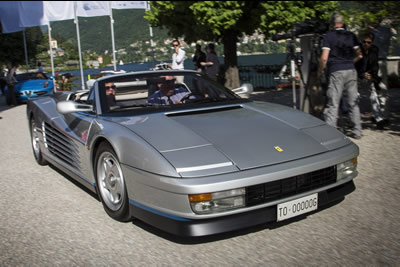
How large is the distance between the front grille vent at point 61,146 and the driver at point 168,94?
0.96 metres

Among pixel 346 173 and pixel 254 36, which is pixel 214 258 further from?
pixel 254 36

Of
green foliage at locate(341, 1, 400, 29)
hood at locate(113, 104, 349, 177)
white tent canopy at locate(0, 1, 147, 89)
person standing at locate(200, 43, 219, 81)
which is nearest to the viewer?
hood at locate(113, 104, 349, 177)

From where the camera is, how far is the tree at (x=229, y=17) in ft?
46.2

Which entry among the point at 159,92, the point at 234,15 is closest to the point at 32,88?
the point at 234,15

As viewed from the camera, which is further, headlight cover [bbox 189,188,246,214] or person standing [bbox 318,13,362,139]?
person standing [bbox 318,13,362,139]

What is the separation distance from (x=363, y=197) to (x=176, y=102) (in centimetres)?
210

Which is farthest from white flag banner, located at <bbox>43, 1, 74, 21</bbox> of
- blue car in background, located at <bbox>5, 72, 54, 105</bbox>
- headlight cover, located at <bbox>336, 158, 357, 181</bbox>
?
headlight cover, located at <bbox>336, 158, 357, 181</bbox>

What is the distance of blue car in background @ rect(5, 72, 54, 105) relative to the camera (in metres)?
16.8

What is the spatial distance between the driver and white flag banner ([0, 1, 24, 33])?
69.3 ft

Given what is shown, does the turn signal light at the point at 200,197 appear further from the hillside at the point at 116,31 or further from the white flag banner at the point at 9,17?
the white flag banner at the point at 9,17

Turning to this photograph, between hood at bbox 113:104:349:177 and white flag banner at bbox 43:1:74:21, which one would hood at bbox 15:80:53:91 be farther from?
hood at bbox 113:104:349:177

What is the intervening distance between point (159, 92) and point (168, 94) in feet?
0.40

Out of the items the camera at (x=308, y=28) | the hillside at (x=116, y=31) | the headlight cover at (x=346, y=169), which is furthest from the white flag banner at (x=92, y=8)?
the headlight cover at (x=346, y=169)

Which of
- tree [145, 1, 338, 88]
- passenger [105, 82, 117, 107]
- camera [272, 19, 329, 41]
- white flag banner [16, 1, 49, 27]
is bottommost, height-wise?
passenger [105, 82, 117, 107]
